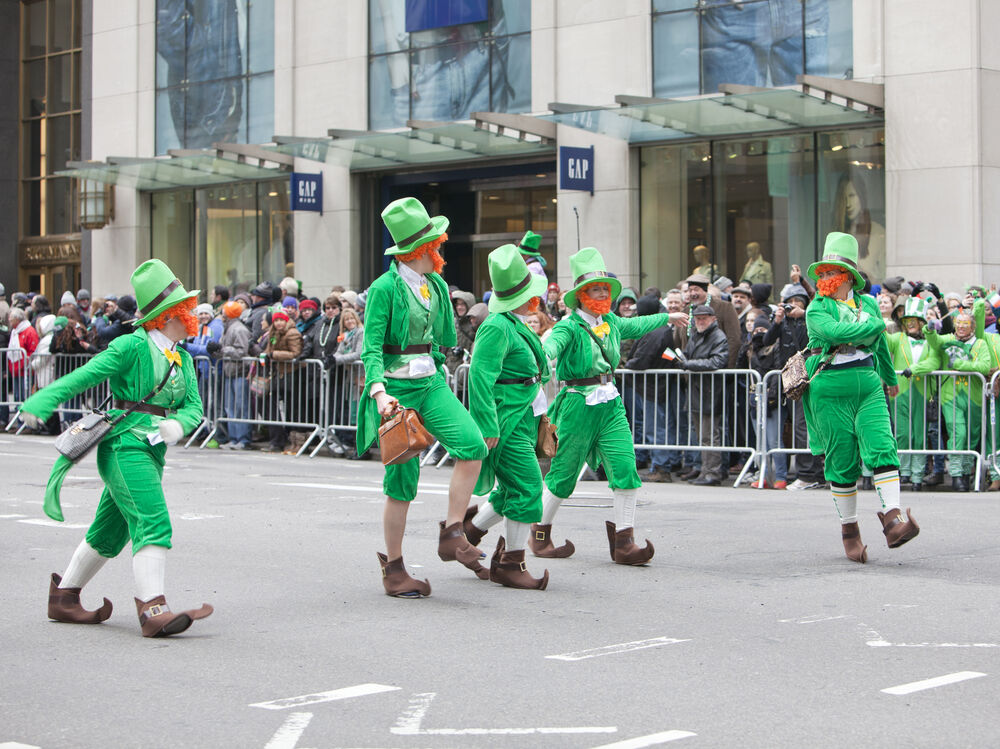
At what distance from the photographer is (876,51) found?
19.1 metres

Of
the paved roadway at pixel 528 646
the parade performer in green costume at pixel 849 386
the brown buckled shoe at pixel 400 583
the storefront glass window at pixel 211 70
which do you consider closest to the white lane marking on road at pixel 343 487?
the paved roadway at pixel 528 646

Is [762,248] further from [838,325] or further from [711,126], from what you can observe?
[838,325]

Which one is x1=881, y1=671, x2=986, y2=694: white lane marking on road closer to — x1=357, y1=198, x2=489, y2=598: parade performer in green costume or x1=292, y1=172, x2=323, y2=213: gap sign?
x1=357, y1=198, x2=489, y2=598: parade performer in green costume

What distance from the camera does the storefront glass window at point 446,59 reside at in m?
23.2

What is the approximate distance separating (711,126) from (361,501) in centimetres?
1023

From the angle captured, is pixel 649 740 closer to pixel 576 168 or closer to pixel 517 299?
pixel 517 299

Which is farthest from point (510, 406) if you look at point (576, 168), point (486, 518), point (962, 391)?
point (576, 168)

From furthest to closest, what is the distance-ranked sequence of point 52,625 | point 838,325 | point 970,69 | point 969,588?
point 970,69, point 838,325, point 969,588, point 52,625

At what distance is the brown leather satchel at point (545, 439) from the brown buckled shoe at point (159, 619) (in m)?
2.37

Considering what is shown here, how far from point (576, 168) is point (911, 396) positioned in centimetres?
953

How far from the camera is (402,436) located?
7.28 meters

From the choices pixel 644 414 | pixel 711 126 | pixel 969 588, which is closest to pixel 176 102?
pixel 711 126

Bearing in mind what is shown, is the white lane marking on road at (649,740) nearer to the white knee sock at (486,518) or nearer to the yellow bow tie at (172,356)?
the yellow bow tie at (172,356)

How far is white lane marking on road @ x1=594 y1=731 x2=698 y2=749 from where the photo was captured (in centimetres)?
479
